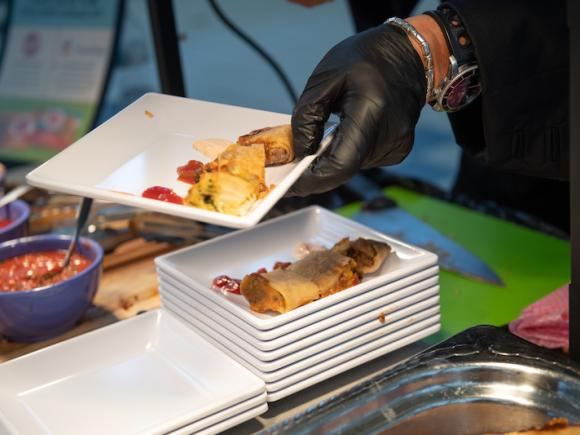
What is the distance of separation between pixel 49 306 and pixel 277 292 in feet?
1.31

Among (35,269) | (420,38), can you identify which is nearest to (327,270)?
(420,38)

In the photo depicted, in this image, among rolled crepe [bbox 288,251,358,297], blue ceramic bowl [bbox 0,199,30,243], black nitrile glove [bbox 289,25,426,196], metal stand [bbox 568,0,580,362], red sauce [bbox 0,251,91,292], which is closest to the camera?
metal stand [bbox 568,0,580,362]

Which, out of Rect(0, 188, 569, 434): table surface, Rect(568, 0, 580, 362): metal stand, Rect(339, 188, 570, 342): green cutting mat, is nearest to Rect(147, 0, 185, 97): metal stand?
Rect(0, 188, 569, 434): table surface

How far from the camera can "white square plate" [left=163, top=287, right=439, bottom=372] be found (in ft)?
3.66

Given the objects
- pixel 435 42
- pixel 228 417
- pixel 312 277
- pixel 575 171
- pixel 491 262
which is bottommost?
pixel 491 262

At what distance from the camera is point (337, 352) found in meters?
1.16

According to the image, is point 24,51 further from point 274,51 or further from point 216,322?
point 216,322

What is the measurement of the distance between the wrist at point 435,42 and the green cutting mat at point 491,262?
0.41 m

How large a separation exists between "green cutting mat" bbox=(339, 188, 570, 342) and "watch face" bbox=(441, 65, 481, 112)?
0.35m

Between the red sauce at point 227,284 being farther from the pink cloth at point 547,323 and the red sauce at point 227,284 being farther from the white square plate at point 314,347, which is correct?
the pink cloth at point 547,323

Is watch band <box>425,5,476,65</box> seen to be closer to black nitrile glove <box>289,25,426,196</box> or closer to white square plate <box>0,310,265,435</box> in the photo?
black nitrile glove <box>289,25,426,196</box>

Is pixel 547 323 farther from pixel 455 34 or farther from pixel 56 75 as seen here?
pixel 56 75

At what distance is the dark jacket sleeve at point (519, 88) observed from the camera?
4.08 feet

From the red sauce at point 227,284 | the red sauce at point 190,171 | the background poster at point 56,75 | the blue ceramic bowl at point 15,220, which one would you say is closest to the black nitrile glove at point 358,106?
the red sauce at point 190,171
